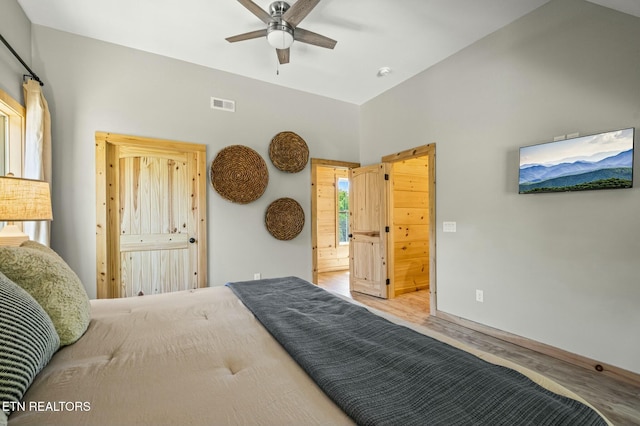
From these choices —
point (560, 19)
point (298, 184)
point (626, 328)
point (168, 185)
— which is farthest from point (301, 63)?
point (626, 328)

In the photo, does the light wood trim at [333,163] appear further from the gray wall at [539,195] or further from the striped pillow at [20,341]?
the striped pillow at [20,341]

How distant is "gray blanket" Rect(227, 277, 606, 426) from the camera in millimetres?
711

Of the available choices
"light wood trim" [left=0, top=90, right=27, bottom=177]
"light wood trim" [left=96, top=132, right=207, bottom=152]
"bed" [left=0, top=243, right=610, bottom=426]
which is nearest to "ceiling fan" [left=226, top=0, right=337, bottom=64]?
"light wood trim" [left=96, top=132, right=207, bottom=152]

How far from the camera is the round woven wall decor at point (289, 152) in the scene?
3891 millimetres

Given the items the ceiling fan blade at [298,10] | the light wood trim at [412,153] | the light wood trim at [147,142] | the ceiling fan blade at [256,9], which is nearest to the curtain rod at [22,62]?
the light wood trim at [147,142]

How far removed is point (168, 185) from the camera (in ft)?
11.0

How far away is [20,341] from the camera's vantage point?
0.77 metres

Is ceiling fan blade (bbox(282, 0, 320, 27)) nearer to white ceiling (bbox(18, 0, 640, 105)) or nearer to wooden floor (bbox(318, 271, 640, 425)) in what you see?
white ceiling (bbox(18, 0, 640, 105))

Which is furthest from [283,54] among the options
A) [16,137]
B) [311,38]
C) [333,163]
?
[16,137]

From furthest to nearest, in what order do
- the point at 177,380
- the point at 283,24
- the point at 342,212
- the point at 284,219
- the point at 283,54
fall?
the point at 342,212 → the point at 284,219 → the point at 283,54 → the point at 283,24 → the point at 177,380

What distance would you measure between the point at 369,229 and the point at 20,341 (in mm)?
3906

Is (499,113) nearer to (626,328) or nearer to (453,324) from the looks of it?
(626,328)

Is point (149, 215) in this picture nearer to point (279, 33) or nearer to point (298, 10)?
point (279, 33)

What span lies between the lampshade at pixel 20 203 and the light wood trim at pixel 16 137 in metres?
0.96
